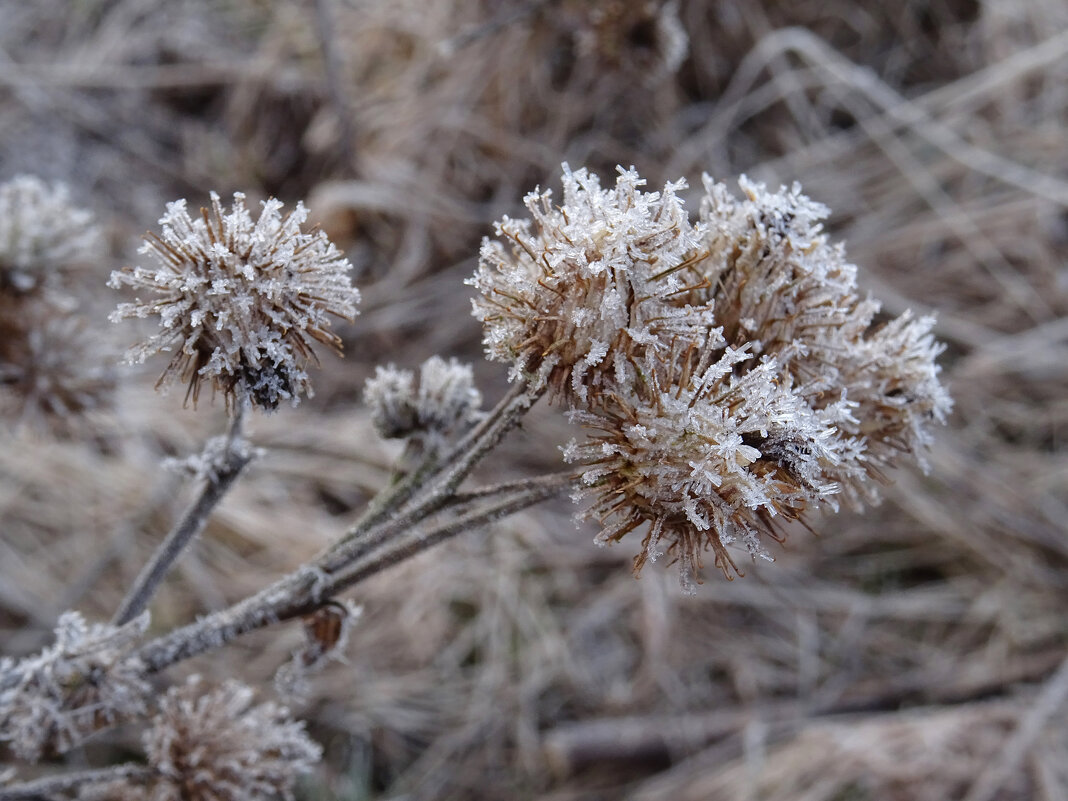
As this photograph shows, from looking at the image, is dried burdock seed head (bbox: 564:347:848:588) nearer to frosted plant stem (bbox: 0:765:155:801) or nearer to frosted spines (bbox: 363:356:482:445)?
frosted spines (bbox: 363:356:482:445)

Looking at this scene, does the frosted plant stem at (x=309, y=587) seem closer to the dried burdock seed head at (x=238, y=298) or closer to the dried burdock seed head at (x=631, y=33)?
the dried burdock seed head at (x=238, y=298)

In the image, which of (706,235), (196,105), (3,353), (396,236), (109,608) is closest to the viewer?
(706,235)

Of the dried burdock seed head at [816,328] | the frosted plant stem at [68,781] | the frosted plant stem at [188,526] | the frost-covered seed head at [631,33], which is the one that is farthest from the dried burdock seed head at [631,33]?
the frosted plant stem at [68,781]

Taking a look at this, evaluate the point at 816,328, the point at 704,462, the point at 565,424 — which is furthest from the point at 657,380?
the point at 565,424

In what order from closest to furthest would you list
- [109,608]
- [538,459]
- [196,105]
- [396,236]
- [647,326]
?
1. [647,326]
2. [109,608]
3. [538,459]
4. [396,236]
5. [196,105]

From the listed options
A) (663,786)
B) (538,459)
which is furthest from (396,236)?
(663,786)

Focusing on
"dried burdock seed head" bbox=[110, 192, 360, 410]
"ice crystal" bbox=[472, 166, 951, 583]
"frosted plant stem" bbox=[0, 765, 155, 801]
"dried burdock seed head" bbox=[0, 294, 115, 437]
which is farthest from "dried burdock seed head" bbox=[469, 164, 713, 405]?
"dried burdock seed head" bbox=[0, 294, 115, 437]

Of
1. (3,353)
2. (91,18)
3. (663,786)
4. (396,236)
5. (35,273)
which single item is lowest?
(663,786)

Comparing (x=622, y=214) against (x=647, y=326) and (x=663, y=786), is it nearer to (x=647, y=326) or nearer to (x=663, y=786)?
(x=647, y=326)
